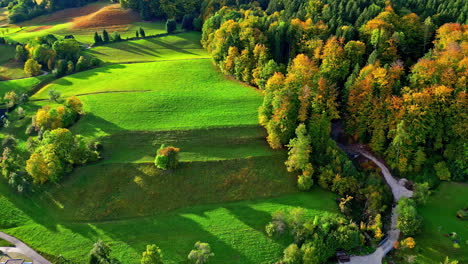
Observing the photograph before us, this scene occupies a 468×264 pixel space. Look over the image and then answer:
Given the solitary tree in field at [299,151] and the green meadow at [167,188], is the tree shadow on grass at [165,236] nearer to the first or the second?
the green meadow at [167,188]

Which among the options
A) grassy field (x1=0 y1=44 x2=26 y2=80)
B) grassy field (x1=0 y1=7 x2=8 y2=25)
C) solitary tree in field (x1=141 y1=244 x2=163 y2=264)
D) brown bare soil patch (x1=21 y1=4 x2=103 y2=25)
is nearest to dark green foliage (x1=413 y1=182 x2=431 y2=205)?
solitary tree in field (x1=141 y1=244 x2=163 y2=264)

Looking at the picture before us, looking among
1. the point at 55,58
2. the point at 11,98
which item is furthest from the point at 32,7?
the point at 11,98

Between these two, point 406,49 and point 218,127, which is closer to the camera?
point 218,127

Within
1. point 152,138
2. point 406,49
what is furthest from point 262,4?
point 152,138

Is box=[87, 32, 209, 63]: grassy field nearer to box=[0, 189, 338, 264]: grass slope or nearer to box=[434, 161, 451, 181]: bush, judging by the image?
box=[0, 189, 338, 264]: grass slope

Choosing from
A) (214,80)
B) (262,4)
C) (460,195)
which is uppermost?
(262,4)

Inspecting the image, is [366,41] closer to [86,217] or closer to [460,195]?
[460,195]

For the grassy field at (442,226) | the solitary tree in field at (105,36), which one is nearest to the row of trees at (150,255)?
the grassy field at (442,226)
